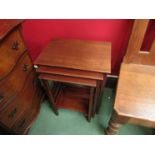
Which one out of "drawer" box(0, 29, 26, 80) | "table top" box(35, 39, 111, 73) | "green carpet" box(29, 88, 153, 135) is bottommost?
"green carpet" box(29, 88, 153, 135)

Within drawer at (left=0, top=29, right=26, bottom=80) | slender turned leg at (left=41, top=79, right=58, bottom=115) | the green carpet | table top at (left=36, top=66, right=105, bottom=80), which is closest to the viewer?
drawer at (left=0, top=29, right=26, bottom=80)

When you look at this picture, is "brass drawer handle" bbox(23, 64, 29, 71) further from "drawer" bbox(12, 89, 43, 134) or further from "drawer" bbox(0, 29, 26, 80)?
"drawer" bbox(12, 89, 43, 134)

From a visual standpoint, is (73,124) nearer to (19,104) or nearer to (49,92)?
(49,92)

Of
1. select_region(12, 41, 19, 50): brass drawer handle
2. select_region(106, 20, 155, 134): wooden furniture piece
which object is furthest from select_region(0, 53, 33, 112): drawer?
select_region(106, 20, 155, 134): wooden furniture piece

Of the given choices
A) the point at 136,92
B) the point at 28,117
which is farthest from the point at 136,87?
the point at 28,117

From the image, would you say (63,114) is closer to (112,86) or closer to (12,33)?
(112,86)

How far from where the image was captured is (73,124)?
124cm

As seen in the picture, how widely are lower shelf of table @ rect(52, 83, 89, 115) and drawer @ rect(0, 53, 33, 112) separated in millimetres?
396

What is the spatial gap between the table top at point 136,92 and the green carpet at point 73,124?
0.52 meters

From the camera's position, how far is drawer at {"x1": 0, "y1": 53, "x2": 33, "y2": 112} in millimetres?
755

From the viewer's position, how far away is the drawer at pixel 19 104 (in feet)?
2.70

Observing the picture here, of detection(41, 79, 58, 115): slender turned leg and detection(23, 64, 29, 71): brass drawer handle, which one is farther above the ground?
detection(23, 64, 29, 71): brass drawer handle
